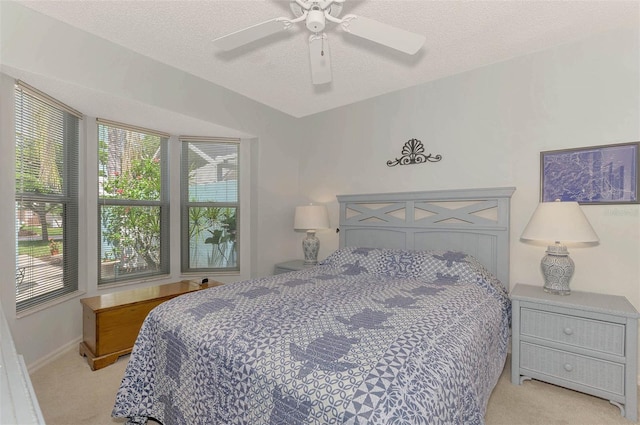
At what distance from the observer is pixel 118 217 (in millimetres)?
3295

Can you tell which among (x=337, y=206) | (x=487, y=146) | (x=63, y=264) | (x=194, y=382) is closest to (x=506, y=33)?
(x=487, y=146)

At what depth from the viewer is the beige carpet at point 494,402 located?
5.98 ft

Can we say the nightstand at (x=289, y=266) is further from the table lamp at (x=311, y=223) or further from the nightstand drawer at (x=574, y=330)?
the nightstand drawer at (x=574, y=330)

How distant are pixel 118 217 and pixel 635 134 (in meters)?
4.57

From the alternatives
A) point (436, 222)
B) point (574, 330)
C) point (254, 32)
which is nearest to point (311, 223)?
point (436, 222)

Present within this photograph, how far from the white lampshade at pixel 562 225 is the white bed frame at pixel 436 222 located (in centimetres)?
42

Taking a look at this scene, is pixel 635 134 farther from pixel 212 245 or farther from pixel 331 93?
pixel 212 245

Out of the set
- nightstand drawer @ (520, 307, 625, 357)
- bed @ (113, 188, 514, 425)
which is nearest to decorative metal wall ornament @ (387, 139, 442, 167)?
bed @ (113, 188, 514, 425)

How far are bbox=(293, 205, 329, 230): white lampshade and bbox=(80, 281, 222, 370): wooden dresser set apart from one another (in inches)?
59.7

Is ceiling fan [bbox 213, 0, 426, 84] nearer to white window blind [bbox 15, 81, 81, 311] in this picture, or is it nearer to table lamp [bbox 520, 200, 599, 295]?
table lamp [bbox 520, 200, 599, 295]

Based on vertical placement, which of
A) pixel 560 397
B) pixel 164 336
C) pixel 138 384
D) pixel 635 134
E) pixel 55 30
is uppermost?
pixel 55 30

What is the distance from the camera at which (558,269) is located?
219 cm

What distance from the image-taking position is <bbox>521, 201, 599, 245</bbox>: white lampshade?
2.03 meters

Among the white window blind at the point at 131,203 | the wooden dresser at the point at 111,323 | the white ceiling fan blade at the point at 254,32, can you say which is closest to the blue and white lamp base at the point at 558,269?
the white ceiling fan blade at the point at 254,32
